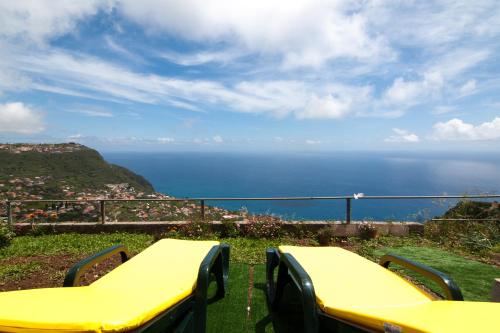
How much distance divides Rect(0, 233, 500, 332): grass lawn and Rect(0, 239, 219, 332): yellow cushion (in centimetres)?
97

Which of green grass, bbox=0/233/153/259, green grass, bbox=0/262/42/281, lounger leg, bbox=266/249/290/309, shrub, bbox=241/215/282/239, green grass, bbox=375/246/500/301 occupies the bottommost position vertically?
green grass, bbox=0/233/153/259

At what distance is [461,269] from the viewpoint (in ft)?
16.0

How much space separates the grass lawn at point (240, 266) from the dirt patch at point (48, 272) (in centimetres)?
1

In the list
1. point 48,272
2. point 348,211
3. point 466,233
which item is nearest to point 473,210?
point 466,233

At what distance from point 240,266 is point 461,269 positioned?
12.3ft

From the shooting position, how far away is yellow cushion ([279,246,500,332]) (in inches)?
64.9

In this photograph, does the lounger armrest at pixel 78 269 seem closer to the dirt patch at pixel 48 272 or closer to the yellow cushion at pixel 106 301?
the yellow cushion at pixel 106 301

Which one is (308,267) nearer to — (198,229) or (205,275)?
(205,275)

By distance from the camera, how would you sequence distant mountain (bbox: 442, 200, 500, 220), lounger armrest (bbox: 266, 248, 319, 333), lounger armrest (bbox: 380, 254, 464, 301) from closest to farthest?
lounger armrest (bbox: 266, 248, 319, 333) → lounger armrest (bbox: 380, 254, 464, 301) → distant mountain (bbox: 442, 200, 500, 220)

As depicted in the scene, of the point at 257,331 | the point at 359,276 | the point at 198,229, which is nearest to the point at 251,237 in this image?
the point at 198,229

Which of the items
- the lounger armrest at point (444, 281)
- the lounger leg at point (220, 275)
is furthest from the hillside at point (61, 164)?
the lounger armrest at point (444, 281)

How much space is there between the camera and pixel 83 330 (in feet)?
4.95

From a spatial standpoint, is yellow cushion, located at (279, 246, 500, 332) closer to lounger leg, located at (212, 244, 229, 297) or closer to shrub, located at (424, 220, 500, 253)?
lounger leg, located at (212, 244, 229, 297)

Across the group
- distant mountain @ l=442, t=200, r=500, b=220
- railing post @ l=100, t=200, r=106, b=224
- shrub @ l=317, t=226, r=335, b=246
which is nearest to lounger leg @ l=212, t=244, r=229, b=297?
shrub @ l=317, t=226, r=335, b=246
